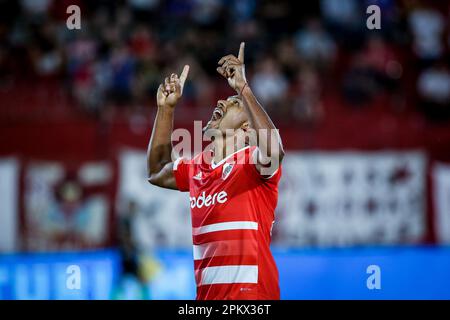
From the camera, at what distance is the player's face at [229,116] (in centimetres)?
598

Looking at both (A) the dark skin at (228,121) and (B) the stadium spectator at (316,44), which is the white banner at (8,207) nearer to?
(B) the stadium spectator at (316,44)

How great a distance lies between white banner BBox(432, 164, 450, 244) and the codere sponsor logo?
8082 mm

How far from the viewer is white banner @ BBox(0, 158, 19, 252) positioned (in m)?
12.7

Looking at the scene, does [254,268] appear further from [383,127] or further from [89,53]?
[89,53]

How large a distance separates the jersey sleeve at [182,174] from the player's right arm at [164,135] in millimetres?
52

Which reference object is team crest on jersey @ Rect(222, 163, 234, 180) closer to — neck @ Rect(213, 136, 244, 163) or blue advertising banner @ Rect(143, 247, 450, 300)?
neck @ Rect(213, 136, 244, 163)

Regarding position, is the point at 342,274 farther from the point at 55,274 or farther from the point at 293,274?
the point at 55,274

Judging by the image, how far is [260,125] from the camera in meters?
5.36

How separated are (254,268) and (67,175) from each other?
789 cm

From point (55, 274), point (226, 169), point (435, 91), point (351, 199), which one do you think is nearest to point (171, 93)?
point (226, 169)

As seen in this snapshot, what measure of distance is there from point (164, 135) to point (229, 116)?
717mm

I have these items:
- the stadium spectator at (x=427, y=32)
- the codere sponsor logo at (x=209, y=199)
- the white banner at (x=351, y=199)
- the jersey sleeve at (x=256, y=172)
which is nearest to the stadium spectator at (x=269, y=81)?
the white banner at (x=351, y=199)
